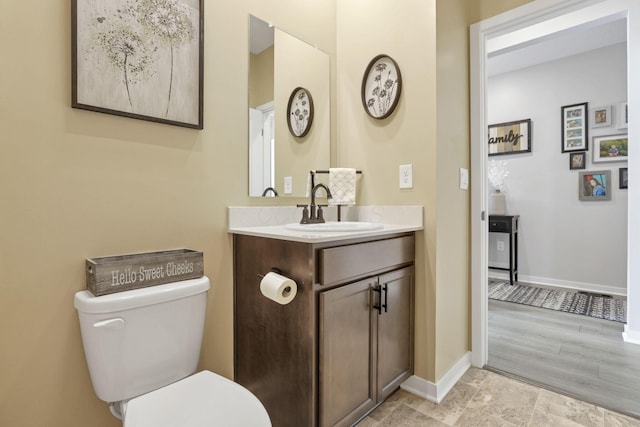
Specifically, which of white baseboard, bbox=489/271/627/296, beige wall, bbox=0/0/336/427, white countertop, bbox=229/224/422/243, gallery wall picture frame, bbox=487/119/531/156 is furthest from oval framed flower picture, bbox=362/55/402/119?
white baseboard, bbox=489/271/627/296

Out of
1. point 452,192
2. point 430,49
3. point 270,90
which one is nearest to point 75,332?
point 270,90

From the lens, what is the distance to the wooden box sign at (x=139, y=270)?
42.8 inches

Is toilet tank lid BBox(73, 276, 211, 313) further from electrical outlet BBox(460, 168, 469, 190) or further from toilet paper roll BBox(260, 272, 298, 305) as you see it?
electrical outlet BBox(460, 168, 469, 190)

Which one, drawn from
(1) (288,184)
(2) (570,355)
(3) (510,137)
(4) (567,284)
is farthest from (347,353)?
(3) (510,137)

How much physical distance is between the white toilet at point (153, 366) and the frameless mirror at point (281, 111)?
73 cm

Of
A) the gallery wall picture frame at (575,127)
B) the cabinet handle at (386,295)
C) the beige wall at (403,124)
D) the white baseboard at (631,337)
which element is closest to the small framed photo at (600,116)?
the gallery wall picture frame at (575,127)

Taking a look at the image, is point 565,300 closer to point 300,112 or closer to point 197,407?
point 300,112

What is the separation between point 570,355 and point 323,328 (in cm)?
197

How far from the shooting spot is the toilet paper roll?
3.90 ft

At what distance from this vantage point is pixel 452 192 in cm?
183

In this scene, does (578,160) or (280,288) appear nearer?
(280,288)

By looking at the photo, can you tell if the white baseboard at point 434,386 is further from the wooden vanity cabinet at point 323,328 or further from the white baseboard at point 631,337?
the white baseboard at point 631,337

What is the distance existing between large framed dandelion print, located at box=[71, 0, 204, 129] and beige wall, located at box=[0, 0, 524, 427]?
43 mm

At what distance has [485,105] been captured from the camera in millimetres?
2012
